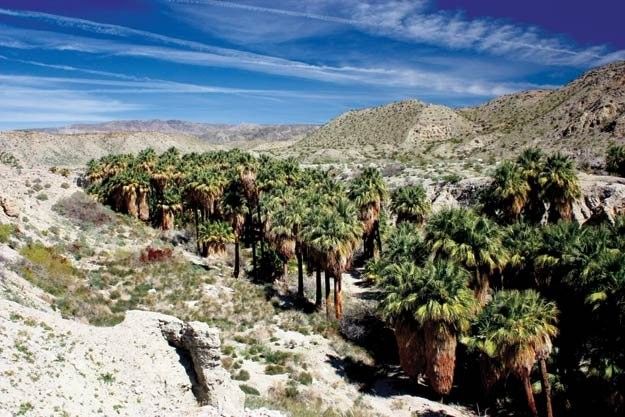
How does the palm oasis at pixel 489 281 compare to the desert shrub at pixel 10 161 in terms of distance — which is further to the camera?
the desert shrub at pixel 10 161

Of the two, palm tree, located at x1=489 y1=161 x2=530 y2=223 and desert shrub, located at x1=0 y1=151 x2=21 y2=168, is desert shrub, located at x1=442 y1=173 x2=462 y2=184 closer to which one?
palm tree, located at x1=489 y1=161 x2=530 y2=223

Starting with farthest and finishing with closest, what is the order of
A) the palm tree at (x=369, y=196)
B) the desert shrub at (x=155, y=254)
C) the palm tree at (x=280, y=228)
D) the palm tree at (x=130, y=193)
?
the palm tree at (x=130, y=193)
the palm tree at (x=369, y=196)
the desert shrub at (x=155, y=254)
the palm tree at (x=280, y=228)

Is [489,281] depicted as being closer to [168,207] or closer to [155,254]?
[155,254]

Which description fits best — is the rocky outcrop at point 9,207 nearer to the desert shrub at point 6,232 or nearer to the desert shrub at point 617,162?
the desert shrub at point 6,232

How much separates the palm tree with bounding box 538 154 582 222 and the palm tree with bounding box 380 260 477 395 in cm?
1516

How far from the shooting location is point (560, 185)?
35750 mm

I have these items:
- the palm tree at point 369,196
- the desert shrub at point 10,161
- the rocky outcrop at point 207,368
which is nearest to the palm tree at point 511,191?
the palm tree at point 369,196

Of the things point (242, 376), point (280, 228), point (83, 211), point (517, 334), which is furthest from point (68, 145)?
point (517, 334)

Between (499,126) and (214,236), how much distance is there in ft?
264

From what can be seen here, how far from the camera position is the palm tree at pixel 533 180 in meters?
37.4

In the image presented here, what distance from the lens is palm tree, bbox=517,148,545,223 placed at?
37.4 meters

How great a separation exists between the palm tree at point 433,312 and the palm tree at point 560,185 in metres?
15.2

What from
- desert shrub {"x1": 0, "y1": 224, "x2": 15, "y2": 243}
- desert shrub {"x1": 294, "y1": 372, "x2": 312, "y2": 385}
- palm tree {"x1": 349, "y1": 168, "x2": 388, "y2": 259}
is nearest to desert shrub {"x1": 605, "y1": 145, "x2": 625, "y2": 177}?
palm tree {"x1": 349, "y1": 168, "x2": 388, "y2": 259}

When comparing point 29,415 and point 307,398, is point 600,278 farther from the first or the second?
point 29,415
